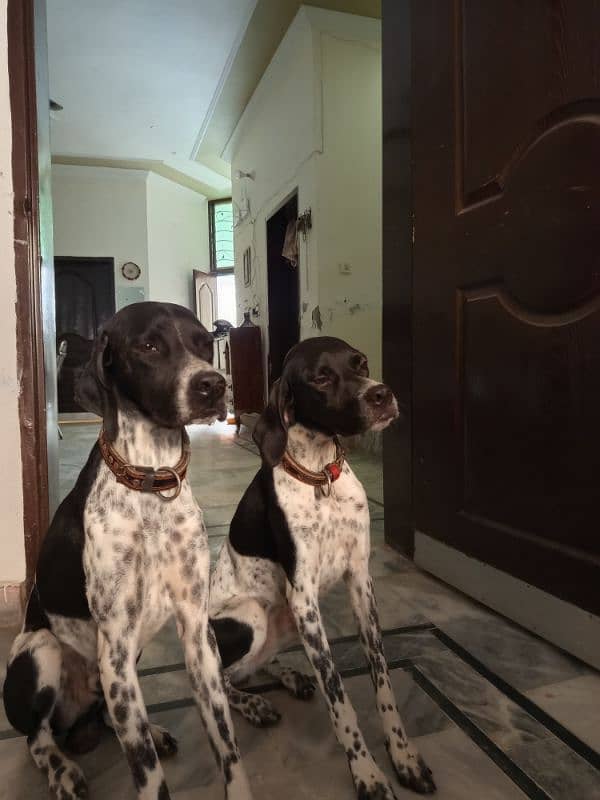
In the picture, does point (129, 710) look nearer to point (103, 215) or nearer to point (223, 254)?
point (103, 215)

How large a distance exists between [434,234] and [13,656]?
1.83 meters

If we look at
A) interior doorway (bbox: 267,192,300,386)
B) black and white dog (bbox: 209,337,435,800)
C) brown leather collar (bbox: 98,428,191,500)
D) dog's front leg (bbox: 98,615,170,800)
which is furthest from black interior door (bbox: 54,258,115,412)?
dog's front leg (bbox: 98,615,170,800)

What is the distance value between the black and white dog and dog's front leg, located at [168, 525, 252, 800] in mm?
209

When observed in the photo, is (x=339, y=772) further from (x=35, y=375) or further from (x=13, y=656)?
(x=35, y=375)

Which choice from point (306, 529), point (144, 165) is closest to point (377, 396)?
point (306, 529)

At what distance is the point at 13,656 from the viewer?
1.14 metres

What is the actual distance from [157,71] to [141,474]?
6.19 m

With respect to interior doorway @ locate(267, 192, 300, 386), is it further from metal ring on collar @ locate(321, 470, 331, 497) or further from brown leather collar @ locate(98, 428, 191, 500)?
brown leather collar @ locate(98, 428, 191, 500)

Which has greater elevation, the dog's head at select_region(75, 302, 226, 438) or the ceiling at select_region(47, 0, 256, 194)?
the ceiling at select_region(47, 0, 256, 194)

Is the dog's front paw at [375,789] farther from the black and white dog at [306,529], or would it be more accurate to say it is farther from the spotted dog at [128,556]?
the spotted dog at [128,556]

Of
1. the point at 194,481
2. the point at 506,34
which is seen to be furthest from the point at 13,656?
the point at 194,481

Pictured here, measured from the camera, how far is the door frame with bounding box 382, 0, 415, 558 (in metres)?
2.22

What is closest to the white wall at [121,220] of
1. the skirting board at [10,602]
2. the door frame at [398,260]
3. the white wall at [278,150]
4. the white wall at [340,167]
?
the white wall at [278,150]

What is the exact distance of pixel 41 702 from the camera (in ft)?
3.58
